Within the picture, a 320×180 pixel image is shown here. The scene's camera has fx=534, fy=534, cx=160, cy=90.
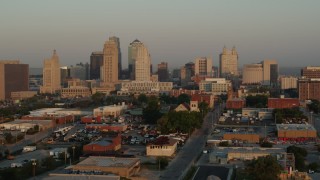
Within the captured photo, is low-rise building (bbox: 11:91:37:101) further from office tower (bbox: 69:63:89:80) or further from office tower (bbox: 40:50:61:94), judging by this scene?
office tower (bbox: 69:63:89:80)

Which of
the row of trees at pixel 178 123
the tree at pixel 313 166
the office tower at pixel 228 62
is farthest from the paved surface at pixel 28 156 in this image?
the office tower at pixel 228 62

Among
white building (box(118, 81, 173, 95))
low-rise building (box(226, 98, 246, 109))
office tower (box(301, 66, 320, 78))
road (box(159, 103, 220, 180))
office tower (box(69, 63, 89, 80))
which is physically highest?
office tower (box(69, 63, 89, 80))

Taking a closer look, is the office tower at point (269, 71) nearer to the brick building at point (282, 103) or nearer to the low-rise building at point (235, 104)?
the low-rise building at point (235, 104)

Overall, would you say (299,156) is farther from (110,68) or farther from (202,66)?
(202,66)

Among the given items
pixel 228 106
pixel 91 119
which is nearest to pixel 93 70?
pixel 228 106

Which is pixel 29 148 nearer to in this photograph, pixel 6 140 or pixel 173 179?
pixel 6 140

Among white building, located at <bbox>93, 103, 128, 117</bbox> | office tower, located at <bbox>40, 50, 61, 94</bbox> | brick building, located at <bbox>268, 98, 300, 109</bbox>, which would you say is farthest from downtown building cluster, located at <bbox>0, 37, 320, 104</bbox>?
white building, located at <bbox>93, 103, 128, 117</bbox>
